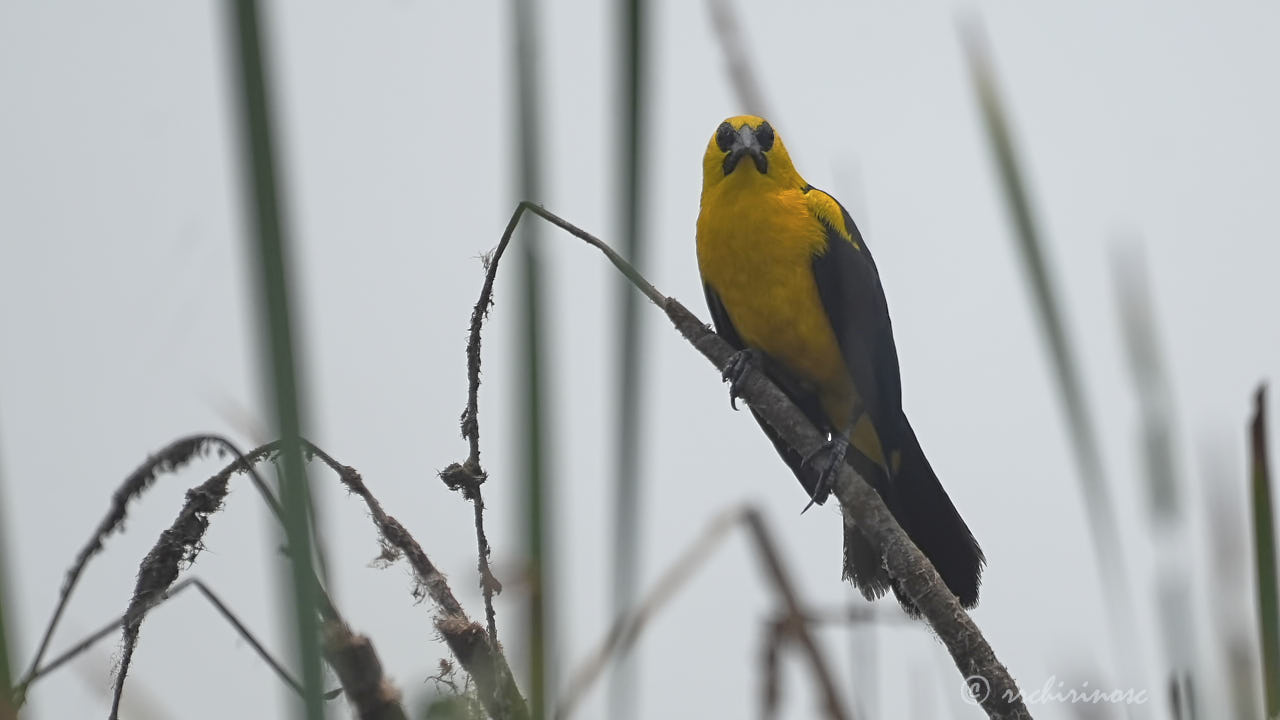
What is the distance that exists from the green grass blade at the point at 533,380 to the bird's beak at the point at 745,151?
11.7 ft

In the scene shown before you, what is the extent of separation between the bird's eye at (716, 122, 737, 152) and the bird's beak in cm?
5

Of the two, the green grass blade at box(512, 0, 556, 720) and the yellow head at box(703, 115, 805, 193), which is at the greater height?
the yellow head at box(703, 115, 805, 193)

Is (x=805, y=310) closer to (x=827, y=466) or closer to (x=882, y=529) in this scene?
(x=827, y=466)

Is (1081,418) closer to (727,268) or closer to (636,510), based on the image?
(636,510)

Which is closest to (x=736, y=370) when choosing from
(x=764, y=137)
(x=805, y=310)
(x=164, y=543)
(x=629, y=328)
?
(x=805, y=310)

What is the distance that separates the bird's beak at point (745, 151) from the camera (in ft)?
13.9

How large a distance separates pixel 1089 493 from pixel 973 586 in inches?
→ 114

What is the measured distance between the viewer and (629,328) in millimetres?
762

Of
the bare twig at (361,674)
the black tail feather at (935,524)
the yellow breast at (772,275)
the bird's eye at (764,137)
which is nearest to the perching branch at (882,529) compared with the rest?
the bare twig at (361,674)

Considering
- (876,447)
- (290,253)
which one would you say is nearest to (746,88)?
(290,253)

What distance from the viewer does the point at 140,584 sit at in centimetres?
163

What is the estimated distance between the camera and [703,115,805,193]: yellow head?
429 cm

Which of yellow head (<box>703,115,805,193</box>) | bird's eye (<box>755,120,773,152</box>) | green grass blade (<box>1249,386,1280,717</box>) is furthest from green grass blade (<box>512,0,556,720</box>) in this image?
bird's eye (<box>755,120,773,152</box>)

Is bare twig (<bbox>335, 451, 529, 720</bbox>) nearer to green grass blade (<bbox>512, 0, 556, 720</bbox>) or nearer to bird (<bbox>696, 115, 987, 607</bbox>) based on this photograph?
green grass blade (<bbox>512, 0, 556, 720</bbox>)
